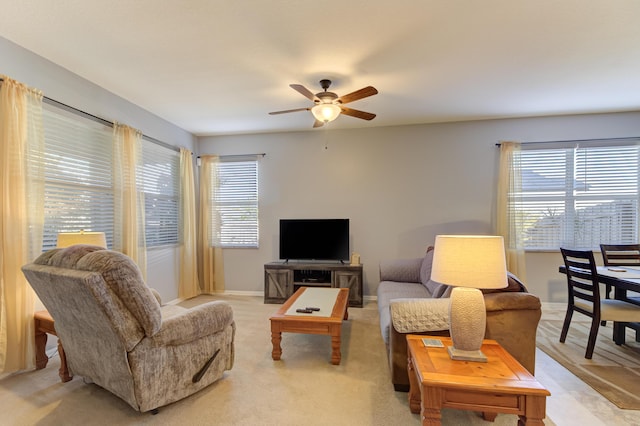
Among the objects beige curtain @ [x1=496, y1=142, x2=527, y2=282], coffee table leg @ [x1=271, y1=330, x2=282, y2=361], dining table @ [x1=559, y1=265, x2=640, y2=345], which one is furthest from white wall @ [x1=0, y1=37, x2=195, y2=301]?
dining table @ [x1=559, y1=265, x2=640, y2=345]

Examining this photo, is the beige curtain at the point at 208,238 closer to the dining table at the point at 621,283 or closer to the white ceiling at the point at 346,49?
the white ceiling at the point at 346,49

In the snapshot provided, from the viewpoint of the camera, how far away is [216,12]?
2.11 metres

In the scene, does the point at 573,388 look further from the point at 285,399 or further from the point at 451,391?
the point at 285,399

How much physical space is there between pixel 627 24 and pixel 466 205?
8.58 feet

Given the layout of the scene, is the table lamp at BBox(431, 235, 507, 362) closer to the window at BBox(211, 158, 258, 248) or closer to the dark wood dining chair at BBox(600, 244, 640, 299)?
the dark wood dining chair at BBox(600, 244, 640, 299)

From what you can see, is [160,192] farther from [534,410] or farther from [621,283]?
[621,283]

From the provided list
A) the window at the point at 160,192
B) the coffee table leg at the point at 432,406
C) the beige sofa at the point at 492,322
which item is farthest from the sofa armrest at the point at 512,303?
the window at the point at 160,192

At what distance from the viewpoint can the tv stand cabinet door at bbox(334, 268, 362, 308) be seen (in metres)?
4.28

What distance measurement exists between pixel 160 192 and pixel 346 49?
3288mm

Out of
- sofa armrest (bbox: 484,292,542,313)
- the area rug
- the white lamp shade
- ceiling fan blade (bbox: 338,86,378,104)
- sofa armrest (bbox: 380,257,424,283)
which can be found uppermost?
ceiling fan blade (bbox: 338,86,378,104)

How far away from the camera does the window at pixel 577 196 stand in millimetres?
4121

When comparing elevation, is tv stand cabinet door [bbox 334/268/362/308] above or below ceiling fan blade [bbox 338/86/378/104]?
below

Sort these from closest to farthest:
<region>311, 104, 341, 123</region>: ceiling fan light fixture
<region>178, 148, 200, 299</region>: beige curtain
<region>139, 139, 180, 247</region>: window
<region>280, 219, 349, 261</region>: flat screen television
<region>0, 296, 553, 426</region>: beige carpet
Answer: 1. <region>0, 296, 553, 426</region>: beige carpet
2. <region>311, 104, 341, 123</region>: ceiling fan light fixture
3. <region>139, 139, 180, 247</region>: window
4. <region>280, 219, 349, 261</region>: flat screen television
5. <region>178, 148, 200, 299</region>: beige curtain

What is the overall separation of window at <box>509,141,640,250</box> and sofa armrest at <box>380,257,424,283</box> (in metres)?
1.69
